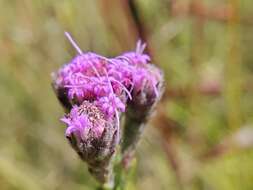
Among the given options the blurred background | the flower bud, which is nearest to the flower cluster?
the flower bud

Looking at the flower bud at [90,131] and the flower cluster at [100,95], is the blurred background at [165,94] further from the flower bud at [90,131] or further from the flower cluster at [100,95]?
the flower bud at [90,131]

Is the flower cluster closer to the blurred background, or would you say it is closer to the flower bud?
the flower bud

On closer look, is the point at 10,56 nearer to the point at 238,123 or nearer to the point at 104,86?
the point at 238,123

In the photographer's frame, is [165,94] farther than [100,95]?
Yes

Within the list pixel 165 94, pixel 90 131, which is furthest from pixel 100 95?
pixel 165 94

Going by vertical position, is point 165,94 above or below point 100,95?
below

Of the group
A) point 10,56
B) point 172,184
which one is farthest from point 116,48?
point 172,184

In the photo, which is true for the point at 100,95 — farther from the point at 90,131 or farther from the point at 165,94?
the point at 165,94
